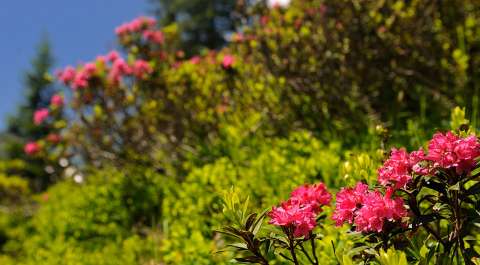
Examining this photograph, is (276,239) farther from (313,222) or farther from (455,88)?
(455,88)

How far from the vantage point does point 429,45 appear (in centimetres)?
572

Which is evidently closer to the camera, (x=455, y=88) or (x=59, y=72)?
(x=455, y=88)

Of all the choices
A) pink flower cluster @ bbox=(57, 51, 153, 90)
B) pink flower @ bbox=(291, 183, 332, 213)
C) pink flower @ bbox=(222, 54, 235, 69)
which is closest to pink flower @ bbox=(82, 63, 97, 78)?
pink flower cluster @ bbox=(57, 51, 153, 90)

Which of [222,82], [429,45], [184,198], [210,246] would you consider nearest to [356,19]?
[429,45]

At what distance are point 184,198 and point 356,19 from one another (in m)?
2.55

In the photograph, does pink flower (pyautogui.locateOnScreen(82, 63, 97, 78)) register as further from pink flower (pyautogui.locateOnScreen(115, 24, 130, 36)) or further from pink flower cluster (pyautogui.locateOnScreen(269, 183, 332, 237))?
pink flower cluster (pyautogui.locateOnScreen(269, 183, 332, 237))

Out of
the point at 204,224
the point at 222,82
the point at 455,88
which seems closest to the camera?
the point at 204,224

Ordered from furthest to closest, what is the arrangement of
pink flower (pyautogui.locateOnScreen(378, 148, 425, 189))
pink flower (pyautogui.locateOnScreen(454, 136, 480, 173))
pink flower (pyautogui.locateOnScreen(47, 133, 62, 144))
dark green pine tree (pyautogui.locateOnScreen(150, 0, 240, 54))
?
dark green pine tree (pyautogui.locateOnScreen(150, 0, 240, 54)) → pink flower (pyautogui.locateOnScreen(47, 133, 62, 144)) → pink flower (pyautogui.locateOnScreen(378, 148, 425, 189)) → pink flower (pyautogui.locateOnScreen(454, 136, 480, 173))

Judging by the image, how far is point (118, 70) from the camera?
7.23m

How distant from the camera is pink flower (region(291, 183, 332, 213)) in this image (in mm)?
1937

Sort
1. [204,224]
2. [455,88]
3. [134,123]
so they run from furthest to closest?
1. [134,123]
2. [455,88]
3. [204,224]

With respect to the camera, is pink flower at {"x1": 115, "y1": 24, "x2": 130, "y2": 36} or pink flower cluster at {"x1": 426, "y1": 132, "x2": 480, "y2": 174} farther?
pink flower at {"x1": 115, "y1": 24, "x2": 130, "y2": 36}

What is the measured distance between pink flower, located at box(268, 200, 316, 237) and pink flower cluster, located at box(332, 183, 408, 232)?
11cm

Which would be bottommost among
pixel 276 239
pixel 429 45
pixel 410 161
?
pixel 276 239
